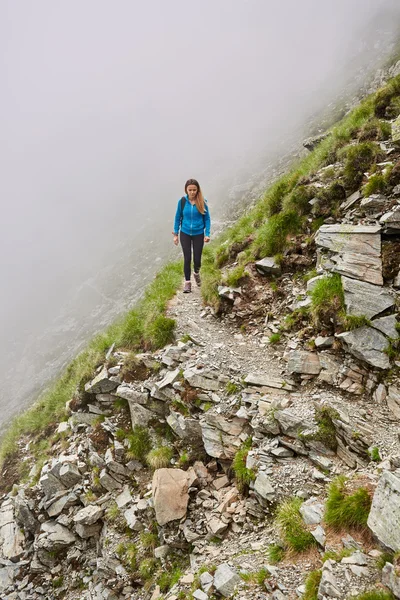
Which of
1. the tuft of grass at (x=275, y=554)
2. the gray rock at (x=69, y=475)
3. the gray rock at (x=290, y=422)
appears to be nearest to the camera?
the tuft of grass at (x=275, y=554)

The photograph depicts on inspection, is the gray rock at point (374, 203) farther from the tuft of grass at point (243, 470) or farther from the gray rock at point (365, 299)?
the tuft of grass at point (243, 470)

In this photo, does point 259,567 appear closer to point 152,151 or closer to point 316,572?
point 316,572

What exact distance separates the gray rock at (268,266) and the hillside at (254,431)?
7 cm

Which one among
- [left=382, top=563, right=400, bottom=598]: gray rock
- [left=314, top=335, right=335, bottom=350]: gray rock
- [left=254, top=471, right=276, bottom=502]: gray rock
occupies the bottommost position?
[left=254, top=471, right=276, bottom=502]: gray rock

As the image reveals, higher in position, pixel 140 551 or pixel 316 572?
pixel 316 572

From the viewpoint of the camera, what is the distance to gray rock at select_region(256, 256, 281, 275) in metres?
11.8

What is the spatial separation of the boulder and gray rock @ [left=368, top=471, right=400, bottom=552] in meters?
4.70

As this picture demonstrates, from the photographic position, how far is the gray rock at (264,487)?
6.89 metres

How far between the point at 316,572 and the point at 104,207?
4217 inches

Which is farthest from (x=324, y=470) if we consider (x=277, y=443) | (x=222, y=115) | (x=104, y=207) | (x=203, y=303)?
(x=222, y=115)

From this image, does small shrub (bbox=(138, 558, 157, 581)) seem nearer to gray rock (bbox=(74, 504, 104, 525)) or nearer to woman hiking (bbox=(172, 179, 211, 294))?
gray rock (bbox=(74, 504, 104, 525))

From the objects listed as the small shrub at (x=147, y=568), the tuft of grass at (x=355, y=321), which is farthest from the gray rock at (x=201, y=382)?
the small shrub at (x=147, y=568)

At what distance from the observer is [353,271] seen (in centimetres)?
895

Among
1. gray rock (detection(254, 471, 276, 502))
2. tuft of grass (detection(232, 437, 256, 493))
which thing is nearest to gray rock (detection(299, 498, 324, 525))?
gray rock (detection(254, 471, 276, 502))
